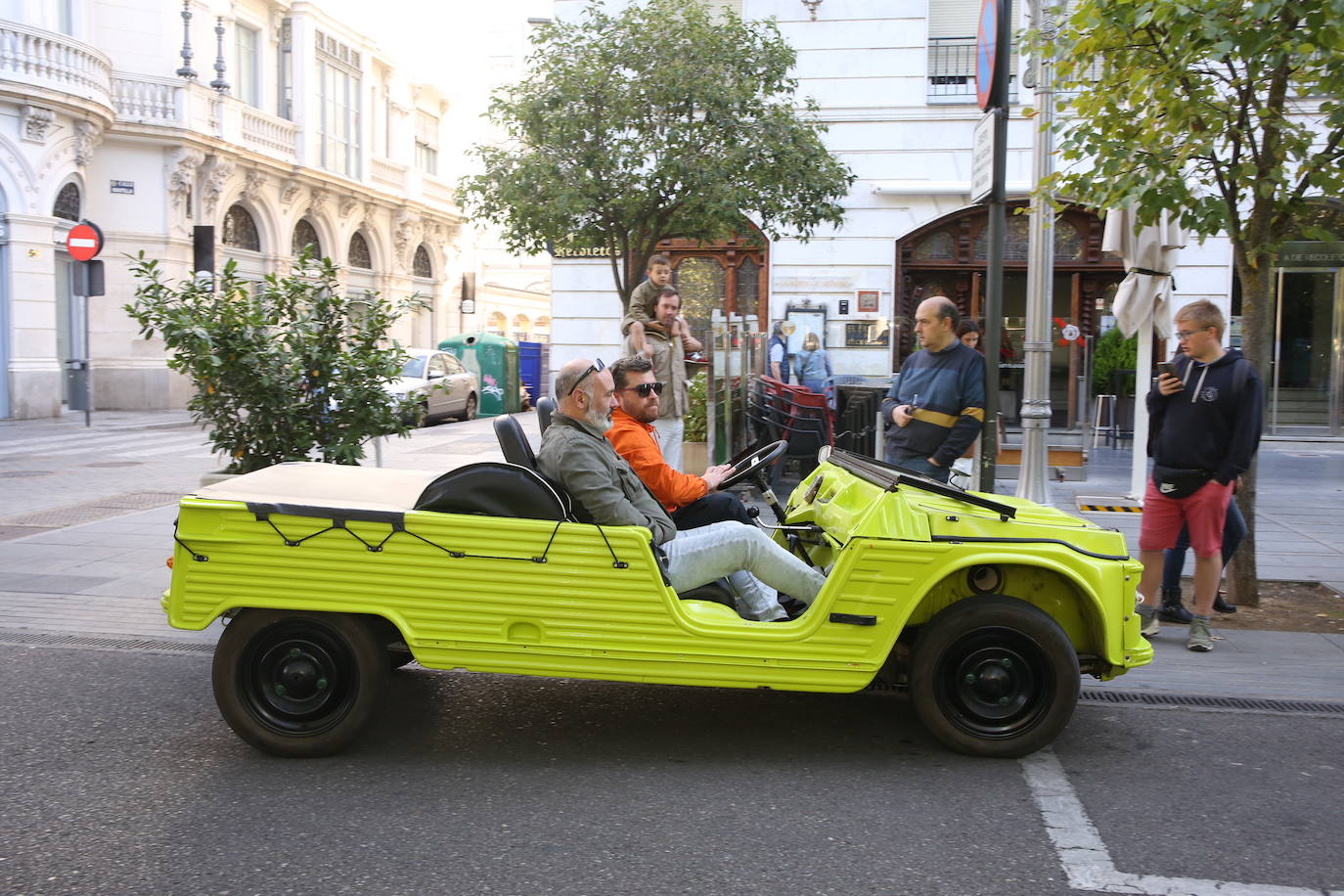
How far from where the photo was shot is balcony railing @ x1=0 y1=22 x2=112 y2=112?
20031mm

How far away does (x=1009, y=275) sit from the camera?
62.4 feet

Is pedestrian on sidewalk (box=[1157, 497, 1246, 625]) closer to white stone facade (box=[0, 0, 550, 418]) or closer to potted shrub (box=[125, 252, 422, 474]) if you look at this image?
potted shrub (box=[125, 252, 422, 474])

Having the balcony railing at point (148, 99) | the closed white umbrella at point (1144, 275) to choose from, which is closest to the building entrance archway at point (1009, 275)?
the closed white umbrella at point (1144, 275)

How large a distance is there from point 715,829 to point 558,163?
8766 millimetres

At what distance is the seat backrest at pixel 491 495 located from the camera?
4.31m

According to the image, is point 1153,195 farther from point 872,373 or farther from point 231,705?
point 872,373

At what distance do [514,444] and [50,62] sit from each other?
20.5 meters

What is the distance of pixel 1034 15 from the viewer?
10883 mm

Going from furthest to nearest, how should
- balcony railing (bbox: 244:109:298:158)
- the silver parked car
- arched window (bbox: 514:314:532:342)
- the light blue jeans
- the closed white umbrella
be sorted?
arched window (bbox: 514:314:532:342)
balcony railing (bbox: 244:109:298:158)
the silver parked car
the closed white umbrella
the light blue jeans

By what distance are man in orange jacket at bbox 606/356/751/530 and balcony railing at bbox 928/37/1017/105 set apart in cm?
1480

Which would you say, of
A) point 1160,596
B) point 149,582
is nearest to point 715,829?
point 1160,596

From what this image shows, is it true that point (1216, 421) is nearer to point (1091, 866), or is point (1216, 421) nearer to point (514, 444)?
point (1091, 866)

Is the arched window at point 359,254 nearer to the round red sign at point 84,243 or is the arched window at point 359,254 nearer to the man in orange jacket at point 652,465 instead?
the round red sign at point 84,243

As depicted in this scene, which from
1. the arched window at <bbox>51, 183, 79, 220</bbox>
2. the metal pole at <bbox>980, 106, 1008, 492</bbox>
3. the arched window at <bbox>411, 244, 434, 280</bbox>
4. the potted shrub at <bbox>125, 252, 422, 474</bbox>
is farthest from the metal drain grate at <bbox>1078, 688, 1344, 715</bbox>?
the arched window at <bbox>411, 244, 434, 280</bbox>
